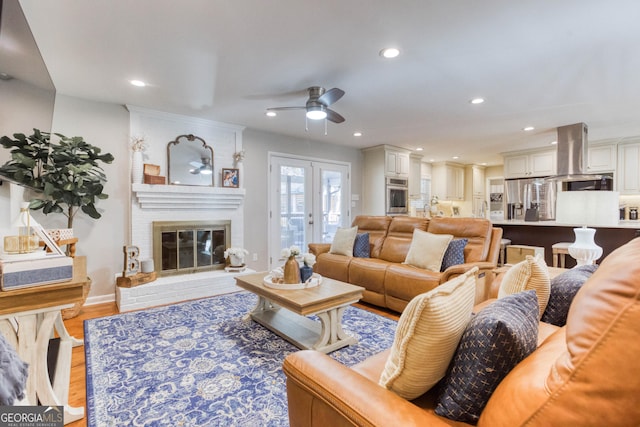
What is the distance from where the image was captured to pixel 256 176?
4.86m

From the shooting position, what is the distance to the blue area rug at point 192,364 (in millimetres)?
1664

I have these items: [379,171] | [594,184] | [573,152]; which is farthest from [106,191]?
[594,184]

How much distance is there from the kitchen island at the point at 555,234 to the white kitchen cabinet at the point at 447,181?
10.9 feet

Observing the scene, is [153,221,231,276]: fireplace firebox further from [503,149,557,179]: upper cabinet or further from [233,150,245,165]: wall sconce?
[503,149,557,179]: upper cabinet

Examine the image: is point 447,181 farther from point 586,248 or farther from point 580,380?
point 580,380

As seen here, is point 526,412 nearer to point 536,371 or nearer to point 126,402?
point 536,371

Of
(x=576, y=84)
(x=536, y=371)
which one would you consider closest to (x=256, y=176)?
(x=576, y=84)

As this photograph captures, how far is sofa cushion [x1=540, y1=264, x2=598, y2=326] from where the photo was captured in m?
1.40

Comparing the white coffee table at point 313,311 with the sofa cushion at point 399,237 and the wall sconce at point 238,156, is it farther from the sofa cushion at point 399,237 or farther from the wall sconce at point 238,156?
the wall sconce at point 238,156

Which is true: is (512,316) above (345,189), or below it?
below

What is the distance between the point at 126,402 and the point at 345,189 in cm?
488

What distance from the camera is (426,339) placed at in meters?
0.85

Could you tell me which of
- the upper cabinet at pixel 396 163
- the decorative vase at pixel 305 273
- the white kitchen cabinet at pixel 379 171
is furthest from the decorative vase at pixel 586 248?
the upper cabinet at pixel 396 163

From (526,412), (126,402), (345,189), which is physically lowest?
(126,402)
